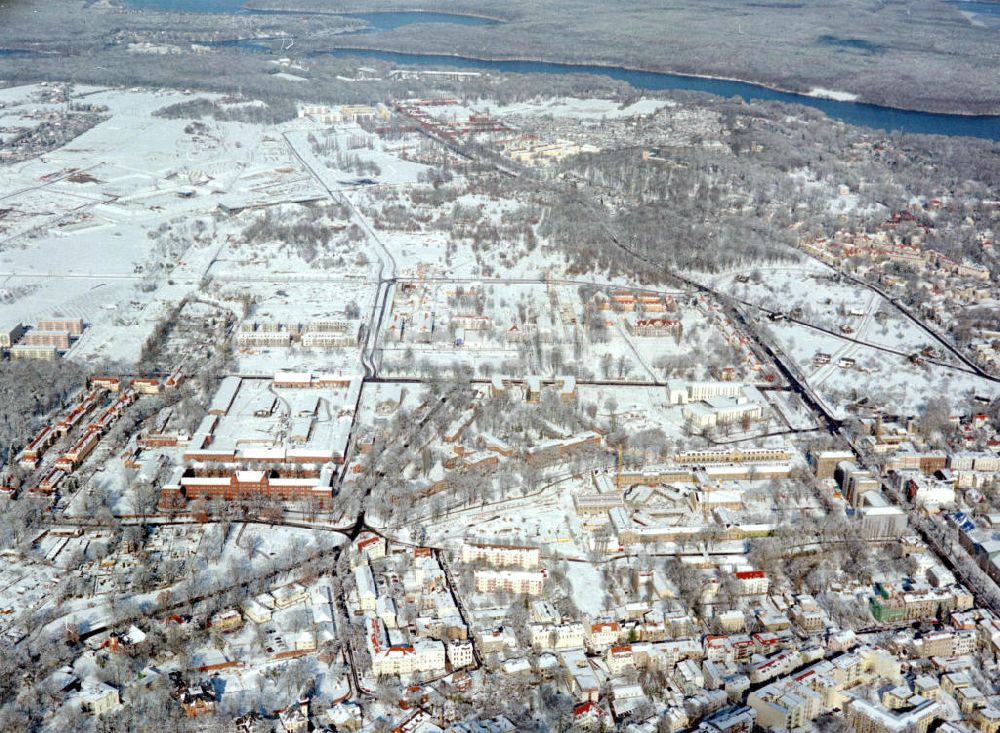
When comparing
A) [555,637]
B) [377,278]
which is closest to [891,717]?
[555,637]

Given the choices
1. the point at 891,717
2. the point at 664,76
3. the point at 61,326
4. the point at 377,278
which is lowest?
the point at 664,76

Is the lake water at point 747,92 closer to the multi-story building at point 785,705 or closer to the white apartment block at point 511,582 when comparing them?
the white apartment block at point 511,582

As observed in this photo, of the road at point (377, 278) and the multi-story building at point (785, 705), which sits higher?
the multi-story building at point (785, 705)

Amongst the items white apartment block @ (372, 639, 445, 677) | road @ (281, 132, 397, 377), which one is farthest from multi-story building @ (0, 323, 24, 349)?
white apartment block @ (372, 639, 445, 677)

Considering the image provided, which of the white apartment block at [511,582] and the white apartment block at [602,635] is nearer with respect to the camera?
the white apartment block at [602,635]

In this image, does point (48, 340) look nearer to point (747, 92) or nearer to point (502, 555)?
point (502, 555)

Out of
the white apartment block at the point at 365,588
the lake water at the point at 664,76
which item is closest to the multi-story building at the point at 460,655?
the white apartment block at the point at 365,588

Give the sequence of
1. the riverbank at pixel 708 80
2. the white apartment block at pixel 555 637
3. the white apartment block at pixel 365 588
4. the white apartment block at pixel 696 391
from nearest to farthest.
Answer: the white apartment block at pixel 555 637 → the white apartment block at pixel 365 588 → the white apartment block at pixel 696 391 → the riverbank at pixel 708 80

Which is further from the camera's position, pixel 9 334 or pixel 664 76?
pixel 664 76
